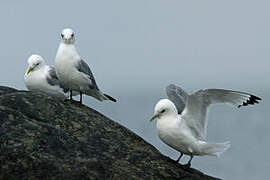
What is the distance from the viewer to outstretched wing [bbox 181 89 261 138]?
12.4 m

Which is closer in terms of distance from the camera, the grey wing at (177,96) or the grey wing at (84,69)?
the grey wing at (177,96)

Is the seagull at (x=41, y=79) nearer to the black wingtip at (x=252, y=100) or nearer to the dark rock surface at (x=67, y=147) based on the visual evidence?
the dark rock surface at (x=67, y=147)

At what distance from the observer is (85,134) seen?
438 inches

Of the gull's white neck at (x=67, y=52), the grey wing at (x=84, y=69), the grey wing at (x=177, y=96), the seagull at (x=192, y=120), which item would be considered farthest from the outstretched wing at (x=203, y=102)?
the gull's white neck at (x=67, y=52)

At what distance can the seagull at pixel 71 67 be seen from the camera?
13867 mm

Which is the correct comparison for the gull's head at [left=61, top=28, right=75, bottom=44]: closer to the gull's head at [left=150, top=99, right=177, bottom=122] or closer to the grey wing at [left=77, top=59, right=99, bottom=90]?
the grey wing at [left=77, top=59, right=99, bottom=90]

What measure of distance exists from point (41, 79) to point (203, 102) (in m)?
4.85

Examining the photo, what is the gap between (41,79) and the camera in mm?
15070

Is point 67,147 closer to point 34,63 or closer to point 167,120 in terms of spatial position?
point 167,120

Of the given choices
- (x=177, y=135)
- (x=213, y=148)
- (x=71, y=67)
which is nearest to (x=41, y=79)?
(x=71, y=67)

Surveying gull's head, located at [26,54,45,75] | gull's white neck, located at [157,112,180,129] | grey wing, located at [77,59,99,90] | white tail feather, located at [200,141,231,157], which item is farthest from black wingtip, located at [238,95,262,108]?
gull's head, located at [26,54,45,75]

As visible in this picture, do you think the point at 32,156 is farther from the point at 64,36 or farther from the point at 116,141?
the point at 64,36

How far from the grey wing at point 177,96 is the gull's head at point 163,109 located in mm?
1350

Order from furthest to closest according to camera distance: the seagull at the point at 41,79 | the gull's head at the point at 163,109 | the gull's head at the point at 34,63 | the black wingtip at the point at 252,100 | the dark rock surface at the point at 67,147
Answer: the gull's head at the point at 34,63 → the seagull at the point at 41,79 → the black wingtip at the point at 252,100 → the gull's head at the point at 163,109 → the dark rock surface at the point at 67,147
